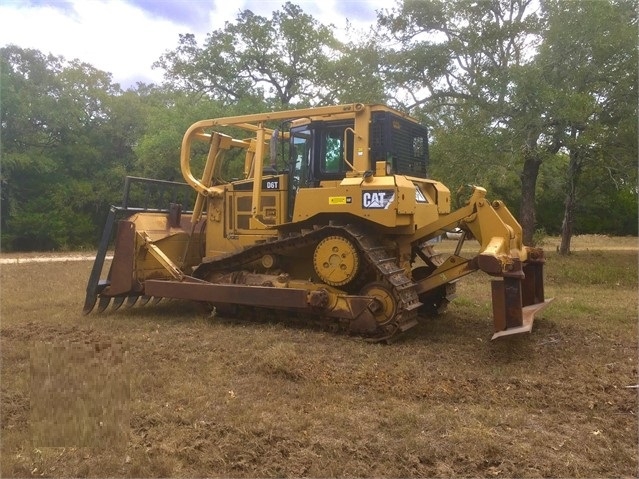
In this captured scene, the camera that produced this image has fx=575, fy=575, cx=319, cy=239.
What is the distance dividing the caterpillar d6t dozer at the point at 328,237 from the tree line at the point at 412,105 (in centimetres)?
721

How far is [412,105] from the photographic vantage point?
16.4m

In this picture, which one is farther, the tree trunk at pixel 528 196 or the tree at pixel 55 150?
the tree at pixel 55 150

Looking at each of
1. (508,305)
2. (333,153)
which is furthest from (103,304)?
(508,305)

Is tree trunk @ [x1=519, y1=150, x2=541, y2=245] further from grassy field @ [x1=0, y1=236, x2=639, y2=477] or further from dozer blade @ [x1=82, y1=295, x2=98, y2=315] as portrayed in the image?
dozer blade @ [x1=82, y1=295, x2=98, y2=315]

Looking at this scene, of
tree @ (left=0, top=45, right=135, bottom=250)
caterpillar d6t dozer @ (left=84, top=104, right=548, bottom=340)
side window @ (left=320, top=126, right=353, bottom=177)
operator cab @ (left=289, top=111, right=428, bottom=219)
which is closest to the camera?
caterpillar d6t dozer @ (left=84, top=104, right=548, bottom=340)

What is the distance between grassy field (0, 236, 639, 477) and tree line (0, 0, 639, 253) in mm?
7896

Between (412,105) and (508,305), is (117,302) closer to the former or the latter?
(508,305)

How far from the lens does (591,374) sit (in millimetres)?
5309

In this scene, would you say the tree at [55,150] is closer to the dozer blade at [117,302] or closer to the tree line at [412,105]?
the tree line at [412,105]

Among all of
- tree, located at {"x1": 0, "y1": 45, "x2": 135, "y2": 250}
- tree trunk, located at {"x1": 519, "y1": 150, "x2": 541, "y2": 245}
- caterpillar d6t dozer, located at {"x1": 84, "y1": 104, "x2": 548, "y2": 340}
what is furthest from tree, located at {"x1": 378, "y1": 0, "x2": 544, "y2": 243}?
tree, located at {"x1": 0, "y1": 45, "x2": 135, "y2": 250}

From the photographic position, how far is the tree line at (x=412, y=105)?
13836mm

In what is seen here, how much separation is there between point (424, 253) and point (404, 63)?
31.0 ft

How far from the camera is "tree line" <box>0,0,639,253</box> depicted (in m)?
13.8

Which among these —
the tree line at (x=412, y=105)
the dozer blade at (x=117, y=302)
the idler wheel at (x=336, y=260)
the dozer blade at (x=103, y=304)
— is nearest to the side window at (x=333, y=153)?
the idler wheel at (x=336, y=260)
